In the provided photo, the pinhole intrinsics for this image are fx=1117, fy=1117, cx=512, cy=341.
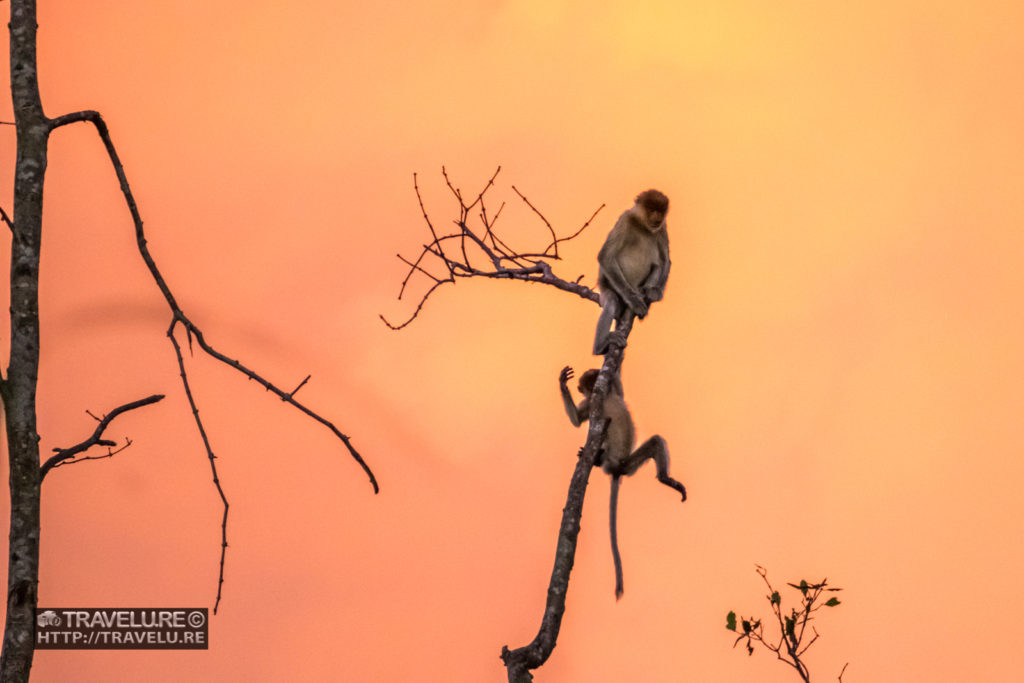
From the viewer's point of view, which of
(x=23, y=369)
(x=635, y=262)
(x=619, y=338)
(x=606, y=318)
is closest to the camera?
(x=23, y=369)

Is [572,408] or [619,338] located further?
[572,408]

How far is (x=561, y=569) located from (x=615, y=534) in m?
2.61

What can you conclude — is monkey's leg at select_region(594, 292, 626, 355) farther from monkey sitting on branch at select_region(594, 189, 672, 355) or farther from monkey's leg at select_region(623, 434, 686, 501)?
monkey's leg at select_region(623, 434, 686, 501)

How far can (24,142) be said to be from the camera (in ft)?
9.91

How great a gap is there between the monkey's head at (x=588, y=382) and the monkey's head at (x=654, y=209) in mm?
1130

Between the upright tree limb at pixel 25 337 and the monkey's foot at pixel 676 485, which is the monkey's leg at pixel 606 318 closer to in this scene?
the monkey's foot at pixel 676 485

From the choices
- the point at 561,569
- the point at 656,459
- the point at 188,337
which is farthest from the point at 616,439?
the point at 188,337

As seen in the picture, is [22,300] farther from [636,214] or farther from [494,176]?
[636,214]

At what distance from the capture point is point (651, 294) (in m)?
7.80

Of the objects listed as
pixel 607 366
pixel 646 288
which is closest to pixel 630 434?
pixel 646 288

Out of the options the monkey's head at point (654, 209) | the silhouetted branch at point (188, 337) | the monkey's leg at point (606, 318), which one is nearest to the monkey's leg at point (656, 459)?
the monkey's leg at point (606, 318)

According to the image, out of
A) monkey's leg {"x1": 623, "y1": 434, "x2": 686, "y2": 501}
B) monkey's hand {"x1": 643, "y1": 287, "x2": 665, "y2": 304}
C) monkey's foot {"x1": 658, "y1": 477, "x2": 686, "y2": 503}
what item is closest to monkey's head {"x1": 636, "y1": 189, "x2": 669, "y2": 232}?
monkey's hand {"x1": 643, "y1": 287, "x2": 665, "y2": 304}

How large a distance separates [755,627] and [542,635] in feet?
6.99

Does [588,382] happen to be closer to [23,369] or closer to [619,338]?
[619,338]
